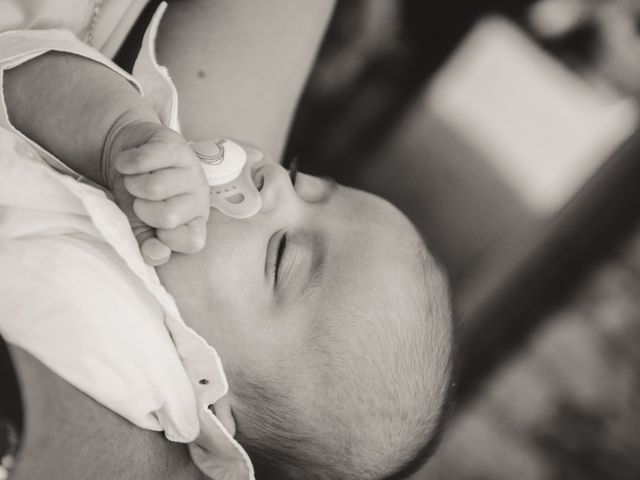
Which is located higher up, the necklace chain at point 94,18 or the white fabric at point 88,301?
the necklace chain at point 94,18

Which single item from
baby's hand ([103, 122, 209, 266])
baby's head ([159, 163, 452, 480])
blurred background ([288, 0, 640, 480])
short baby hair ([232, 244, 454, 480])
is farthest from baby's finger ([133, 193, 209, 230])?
blurred background ([288, 0, 640, 480])

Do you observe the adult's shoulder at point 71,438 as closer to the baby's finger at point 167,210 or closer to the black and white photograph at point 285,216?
the black and white photograph at point 285,216

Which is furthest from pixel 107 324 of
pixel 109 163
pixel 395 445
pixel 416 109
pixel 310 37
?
pixel 416 109

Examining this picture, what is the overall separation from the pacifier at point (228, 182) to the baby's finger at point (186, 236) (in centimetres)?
9

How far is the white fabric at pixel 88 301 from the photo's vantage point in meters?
0.62

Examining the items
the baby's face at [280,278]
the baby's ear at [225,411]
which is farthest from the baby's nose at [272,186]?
the baby's ear at [225,411]

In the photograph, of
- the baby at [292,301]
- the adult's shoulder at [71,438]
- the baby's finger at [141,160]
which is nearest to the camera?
the adult's shoulder at [71,438]

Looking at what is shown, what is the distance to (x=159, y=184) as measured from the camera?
2.18 ft

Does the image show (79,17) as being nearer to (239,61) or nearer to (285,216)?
(239,61)

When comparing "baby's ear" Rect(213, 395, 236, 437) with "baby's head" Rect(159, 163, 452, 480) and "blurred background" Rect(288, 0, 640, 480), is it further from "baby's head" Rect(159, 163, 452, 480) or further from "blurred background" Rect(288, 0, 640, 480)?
"blurred background" Rect(288, 0, 640, 480)

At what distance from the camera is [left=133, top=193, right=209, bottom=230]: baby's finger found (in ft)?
2.23

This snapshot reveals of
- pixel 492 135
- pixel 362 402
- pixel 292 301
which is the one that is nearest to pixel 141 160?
pixel 292 301

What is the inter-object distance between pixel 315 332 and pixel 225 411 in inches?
6.4

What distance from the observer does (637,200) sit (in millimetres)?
1169
